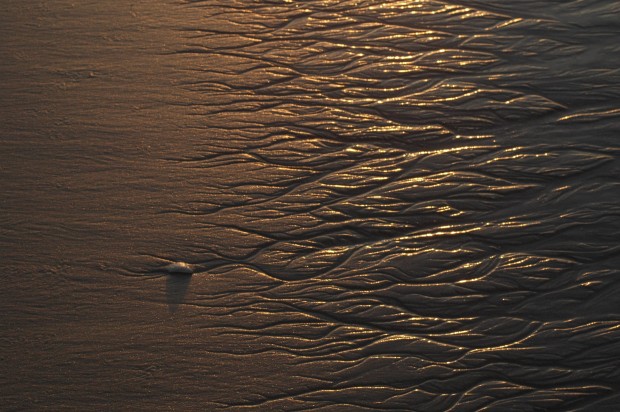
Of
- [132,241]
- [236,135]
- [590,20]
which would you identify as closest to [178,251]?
[132,241]

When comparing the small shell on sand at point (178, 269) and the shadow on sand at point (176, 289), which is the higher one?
the small shell on sand at point (178, 269)

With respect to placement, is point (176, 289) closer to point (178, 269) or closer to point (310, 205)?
point (178, 269)

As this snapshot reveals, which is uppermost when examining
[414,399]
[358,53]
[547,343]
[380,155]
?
[358,53]

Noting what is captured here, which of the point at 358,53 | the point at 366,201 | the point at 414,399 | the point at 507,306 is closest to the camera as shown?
the point at 414,399

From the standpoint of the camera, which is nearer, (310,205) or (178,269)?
(178,269)

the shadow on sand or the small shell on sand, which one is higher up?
the small shell on sand

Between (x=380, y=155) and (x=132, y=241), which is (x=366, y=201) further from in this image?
(x=132, y=241)

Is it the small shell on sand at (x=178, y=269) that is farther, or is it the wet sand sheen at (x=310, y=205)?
the small shell on sand at (x=178, y=269)

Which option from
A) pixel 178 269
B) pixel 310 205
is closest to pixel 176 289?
pixel 178 269
